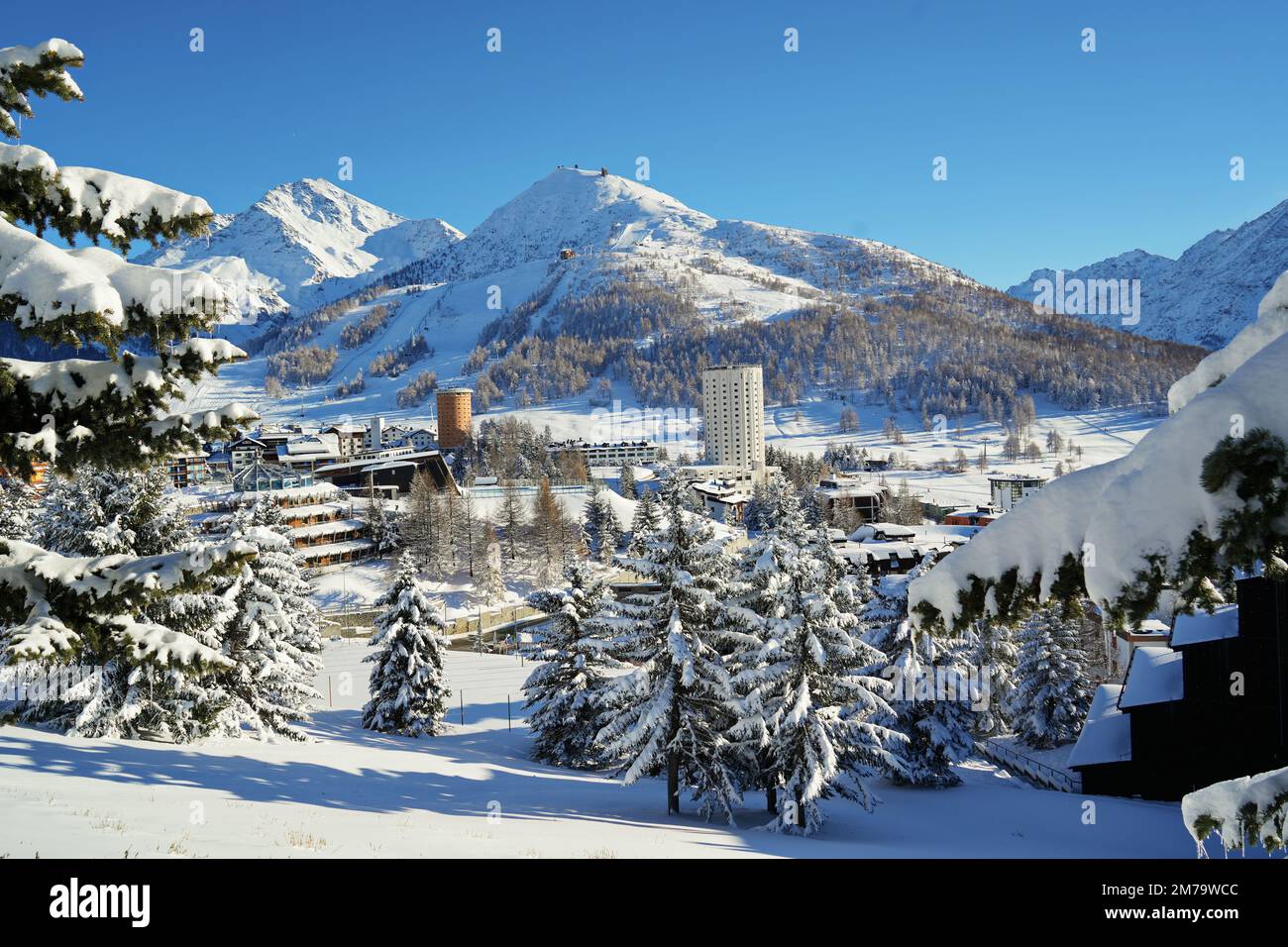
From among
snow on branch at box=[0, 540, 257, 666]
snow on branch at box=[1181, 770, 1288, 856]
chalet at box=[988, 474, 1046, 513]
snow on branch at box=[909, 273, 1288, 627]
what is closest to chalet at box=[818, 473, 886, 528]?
chalet at box=[988, 474, 1046, 513]

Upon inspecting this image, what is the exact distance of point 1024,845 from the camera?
57.5 feet

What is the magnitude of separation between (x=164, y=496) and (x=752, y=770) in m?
17.1

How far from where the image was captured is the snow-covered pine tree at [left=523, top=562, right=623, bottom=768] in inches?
1133

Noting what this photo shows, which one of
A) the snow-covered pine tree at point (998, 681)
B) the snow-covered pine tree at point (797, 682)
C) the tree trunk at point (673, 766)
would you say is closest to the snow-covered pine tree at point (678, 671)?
the tree trunk at point (673, 766)

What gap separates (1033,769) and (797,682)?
17.0m

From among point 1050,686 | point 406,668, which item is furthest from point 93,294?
point 1050,686

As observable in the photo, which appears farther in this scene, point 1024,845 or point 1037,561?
point 1024,845

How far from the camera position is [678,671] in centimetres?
2017

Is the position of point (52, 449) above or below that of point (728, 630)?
above

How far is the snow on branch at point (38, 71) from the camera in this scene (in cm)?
575

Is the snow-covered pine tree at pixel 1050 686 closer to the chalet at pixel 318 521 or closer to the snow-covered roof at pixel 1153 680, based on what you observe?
the snow-covered roof at pixel 1153 680

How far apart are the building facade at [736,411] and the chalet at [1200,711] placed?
152 m
